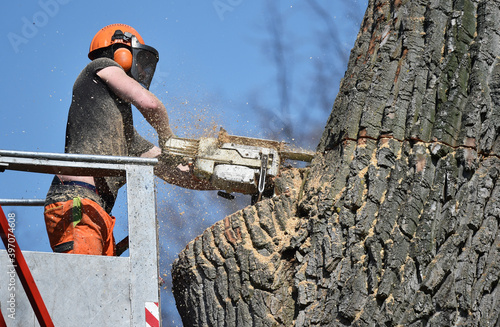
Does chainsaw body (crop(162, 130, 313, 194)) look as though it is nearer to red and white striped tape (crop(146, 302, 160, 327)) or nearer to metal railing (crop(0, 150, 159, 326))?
metal railing (crop(0, 150, 159, 326))

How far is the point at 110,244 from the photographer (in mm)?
3594

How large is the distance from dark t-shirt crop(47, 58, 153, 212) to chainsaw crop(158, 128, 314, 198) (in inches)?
17.4

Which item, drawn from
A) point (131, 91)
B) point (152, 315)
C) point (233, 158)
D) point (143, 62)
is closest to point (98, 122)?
point (131, 91)

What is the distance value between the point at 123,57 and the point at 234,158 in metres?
1.08

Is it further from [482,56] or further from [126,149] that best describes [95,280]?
[482,56]

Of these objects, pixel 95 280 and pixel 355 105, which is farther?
pixel 355 105

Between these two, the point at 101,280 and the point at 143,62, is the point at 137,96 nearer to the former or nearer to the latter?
the point at 143,62

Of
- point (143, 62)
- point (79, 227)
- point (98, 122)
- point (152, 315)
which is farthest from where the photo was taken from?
point (143, 62)

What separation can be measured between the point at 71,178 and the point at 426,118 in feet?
7.08

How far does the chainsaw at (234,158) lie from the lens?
167 inches

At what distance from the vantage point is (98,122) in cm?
394

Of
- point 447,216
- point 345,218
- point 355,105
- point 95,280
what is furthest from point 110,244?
point 447,216

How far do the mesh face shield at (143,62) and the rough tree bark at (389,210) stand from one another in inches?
54.9

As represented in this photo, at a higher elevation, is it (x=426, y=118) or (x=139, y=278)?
(x=426, y=118)
